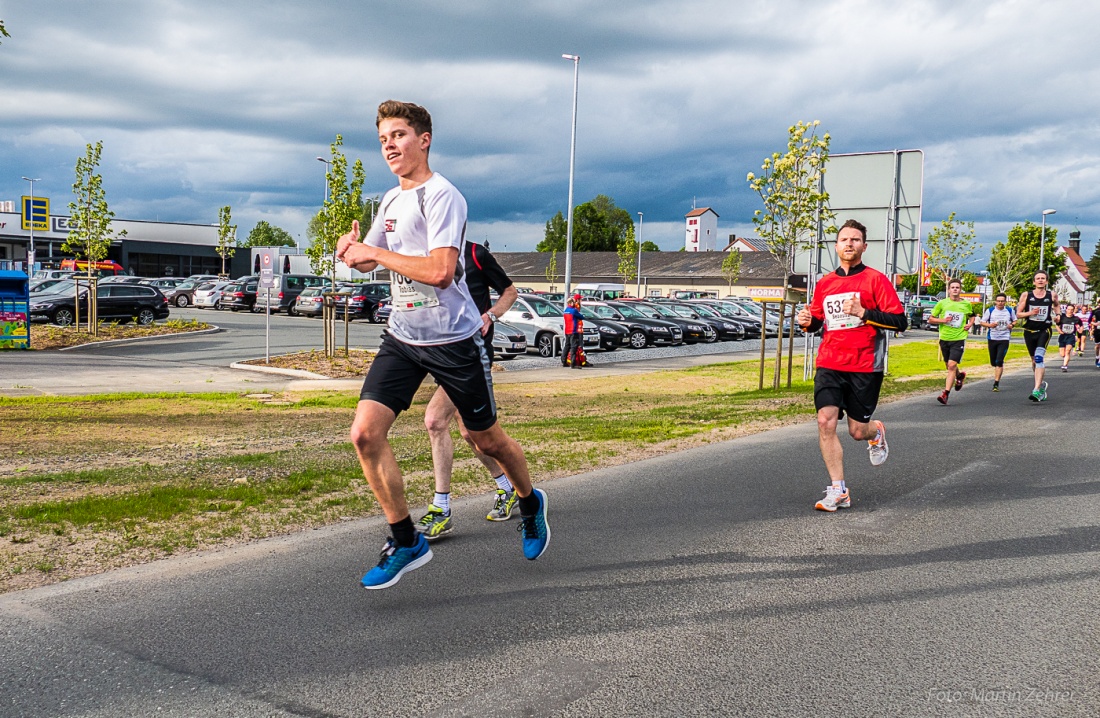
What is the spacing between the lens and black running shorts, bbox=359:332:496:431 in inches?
166

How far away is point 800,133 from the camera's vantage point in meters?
17.2

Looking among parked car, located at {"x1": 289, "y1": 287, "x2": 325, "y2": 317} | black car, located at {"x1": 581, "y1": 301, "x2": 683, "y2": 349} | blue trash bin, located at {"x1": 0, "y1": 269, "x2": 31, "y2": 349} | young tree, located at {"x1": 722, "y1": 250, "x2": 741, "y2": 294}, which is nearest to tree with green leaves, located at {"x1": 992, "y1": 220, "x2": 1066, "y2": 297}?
young tree, located at {"x1": 722, "y1": 250, "x2": 741, "y2": 294}

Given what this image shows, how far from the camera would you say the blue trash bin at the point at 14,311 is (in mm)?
21625

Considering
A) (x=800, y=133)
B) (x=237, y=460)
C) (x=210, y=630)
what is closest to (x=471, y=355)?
(x=210, y=630)

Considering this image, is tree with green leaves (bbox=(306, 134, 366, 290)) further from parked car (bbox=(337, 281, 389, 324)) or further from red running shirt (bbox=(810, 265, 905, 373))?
parked car (bbox=(337, 281, 389, 324))

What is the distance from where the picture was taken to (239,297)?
45125 millimetres

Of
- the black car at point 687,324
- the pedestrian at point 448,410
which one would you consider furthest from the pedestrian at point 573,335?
the pedestrian at point 448,410

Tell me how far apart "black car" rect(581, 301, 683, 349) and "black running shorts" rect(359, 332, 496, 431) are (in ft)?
82.8

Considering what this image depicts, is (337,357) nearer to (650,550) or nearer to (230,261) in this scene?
(650,550)

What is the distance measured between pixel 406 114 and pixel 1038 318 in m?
13.2

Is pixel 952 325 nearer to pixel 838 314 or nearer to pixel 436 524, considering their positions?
pixel 838 314

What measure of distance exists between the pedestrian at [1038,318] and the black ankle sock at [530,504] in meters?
11.8

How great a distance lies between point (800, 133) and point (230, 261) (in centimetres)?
7687

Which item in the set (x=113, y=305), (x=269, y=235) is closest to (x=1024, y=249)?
(x=113, y=305)
